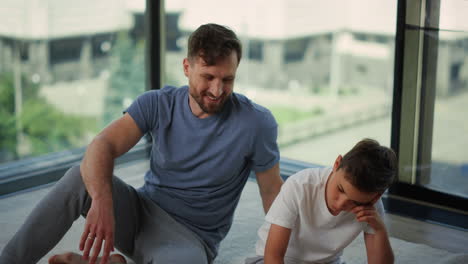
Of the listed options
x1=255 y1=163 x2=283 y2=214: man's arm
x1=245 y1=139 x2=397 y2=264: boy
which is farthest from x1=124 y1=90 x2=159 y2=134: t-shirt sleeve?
x1=245 y1=139 x2=397 y2=264: boy

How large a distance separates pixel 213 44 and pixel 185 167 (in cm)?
39

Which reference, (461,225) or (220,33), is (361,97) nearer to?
(461,225)

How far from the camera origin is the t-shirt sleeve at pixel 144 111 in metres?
1.97

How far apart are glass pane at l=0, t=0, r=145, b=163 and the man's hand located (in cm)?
211

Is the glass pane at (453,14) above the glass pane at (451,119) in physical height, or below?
above

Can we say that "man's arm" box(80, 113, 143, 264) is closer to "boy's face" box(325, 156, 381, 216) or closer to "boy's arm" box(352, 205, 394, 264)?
"boy's face" box(325, 156, 381, 216)

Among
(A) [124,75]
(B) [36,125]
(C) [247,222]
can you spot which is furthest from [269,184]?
(B) [36,125]

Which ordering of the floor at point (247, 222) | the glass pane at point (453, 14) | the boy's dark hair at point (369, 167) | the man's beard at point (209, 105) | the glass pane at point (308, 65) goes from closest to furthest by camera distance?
the boy's dark hair at point (369, 167), the man's beard at point (209, 105), the floor at point (247, 222), the glass pane at point (453, 14), the glass pane at point (308, 65)

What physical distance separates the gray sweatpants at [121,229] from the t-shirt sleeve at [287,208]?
0.33m

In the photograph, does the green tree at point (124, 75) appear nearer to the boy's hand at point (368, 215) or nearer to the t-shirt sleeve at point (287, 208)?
the t-shirt sleeve at point (287, 208)

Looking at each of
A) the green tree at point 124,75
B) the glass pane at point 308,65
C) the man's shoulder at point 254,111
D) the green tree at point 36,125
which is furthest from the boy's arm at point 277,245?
the green tree at point 36,125

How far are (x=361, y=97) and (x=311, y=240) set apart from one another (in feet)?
6.74

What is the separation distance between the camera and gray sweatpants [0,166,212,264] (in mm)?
1806

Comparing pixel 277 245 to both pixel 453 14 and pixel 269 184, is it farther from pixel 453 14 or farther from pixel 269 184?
pixel 453 14
